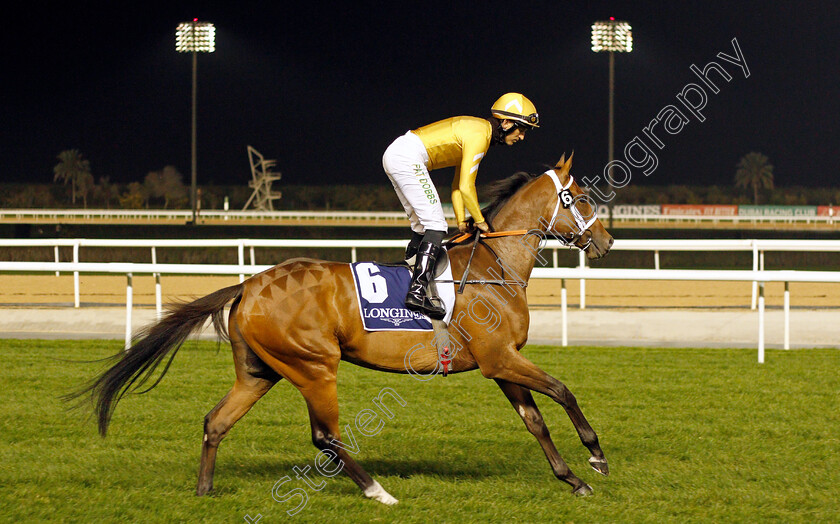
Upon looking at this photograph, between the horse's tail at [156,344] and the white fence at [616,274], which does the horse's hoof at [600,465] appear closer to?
the horse's tail at [156,344]

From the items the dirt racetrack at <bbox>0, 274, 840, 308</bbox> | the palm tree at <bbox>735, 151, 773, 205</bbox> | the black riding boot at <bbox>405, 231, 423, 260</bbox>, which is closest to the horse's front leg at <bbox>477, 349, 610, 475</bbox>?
the black riding boot at <bbox>405, 231, 423, 260</bbox>

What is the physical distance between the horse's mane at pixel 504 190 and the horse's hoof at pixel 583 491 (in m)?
1.22

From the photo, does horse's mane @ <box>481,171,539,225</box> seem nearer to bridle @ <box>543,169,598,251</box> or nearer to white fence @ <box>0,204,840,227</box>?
bridle @ <box>543,169,598,251</box>

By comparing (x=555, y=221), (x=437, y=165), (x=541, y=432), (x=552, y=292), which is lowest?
(x=552, y=292)

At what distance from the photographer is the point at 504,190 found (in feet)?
13.0

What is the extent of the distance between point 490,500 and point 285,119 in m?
41.8

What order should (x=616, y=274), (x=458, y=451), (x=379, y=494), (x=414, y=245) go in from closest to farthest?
(x=379, y=494)
(x=414, y=245)
(x=458, y=451)
(x=616, y=274)

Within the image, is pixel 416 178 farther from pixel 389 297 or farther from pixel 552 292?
pixel 552 292

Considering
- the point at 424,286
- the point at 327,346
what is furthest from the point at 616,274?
the point at 327,346

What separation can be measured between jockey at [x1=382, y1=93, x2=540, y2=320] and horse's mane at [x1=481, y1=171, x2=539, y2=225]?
16 centimetres

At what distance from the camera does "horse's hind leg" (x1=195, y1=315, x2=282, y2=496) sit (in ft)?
11.5

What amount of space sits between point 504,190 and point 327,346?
43.4 inches

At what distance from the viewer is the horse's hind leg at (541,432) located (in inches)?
139

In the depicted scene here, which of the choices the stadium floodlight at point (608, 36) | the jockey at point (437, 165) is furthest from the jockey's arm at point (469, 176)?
the stadium floodlight at point (608, 36)
